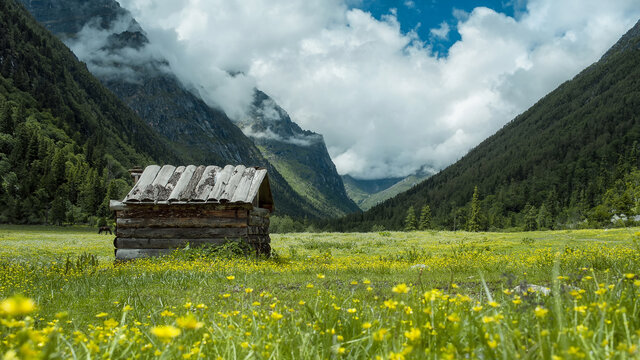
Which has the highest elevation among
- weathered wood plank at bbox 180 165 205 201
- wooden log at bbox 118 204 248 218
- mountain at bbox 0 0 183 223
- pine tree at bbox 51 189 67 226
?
mountain at bbox 0 0 183 223

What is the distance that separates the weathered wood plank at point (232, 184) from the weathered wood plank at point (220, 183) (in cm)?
17

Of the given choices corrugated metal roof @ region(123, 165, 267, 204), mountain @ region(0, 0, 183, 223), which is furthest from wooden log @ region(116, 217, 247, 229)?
mountain @ region(0, 0, 183, 223)

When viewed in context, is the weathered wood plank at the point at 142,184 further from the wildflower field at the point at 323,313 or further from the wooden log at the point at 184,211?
the wildflower field at the point at 323,313

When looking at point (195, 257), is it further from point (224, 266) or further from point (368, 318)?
point (368, 318)

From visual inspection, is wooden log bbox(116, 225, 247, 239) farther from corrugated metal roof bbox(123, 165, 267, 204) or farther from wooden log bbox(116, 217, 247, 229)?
corrugated metal roof bbox(123, 165, 267, 204)

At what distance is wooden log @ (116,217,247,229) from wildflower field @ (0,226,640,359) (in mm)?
1353

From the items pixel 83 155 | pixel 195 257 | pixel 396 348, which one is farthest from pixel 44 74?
pixel 396 348

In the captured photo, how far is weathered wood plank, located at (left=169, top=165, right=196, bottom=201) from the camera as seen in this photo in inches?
604

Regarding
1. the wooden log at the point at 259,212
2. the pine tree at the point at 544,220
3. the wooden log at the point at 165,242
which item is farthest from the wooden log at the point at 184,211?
the pine tree at the point at 544,220

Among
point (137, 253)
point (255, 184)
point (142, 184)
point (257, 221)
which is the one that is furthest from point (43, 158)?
point (255, 184)

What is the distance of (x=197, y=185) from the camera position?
1591cm

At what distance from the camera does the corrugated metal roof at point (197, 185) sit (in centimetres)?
1529

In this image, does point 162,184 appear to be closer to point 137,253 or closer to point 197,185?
point 197,185

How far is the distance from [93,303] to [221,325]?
14.8 ft
